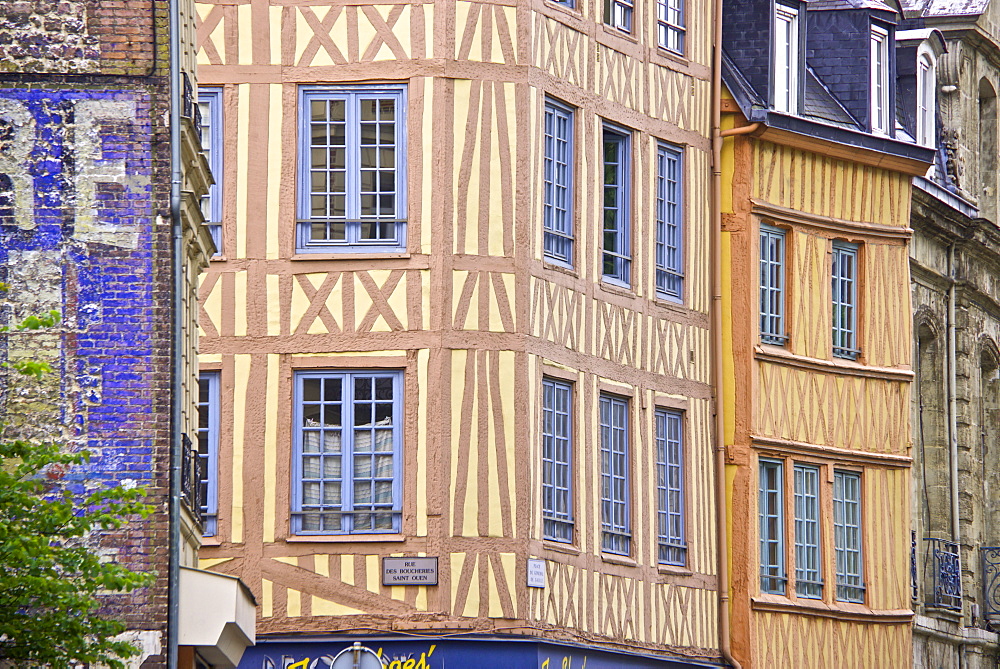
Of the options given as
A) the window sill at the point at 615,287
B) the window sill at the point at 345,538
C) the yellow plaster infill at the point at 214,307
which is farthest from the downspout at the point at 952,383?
the yellow plaster infill at the point at 214,307

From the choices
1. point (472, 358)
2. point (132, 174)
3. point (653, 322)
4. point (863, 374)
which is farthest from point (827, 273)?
point (132, 174)

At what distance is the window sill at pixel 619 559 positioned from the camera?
23.2 meters

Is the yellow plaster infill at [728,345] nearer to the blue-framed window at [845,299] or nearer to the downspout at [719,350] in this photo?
the downspout at [719,350]

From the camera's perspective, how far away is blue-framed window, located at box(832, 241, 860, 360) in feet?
87.6

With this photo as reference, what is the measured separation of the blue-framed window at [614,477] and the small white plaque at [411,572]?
2.24 metres

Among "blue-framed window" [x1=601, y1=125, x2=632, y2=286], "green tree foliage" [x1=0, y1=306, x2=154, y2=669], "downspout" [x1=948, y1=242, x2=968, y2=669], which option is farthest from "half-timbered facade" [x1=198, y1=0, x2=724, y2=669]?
"green tree foliage" [x1=0, y1=306, x2=154, y2=669]

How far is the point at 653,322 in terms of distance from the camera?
79.5 feet

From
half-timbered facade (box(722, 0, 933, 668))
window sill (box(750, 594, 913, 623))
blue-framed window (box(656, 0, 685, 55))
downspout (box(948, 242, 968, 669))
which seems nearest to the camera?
blue-framed window (box(656, 0, 685, 55))

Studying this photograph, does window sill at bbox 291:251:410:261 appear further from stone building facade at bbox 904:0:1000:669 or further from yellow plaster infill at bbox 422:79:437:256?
stone building facade at bbox 904:0:1000:669

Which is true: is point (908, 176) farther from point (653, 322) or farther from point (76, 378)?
point (76, 378)

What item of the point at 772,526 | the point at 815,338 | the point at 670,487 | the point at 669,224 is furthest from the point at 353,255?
the point at 815,338

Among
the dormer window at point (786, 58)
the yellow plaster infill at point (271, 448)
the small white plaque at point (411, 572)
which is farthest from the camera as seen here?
the dormer window at point (786, 58)

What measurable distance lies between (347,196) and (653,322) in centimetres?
364

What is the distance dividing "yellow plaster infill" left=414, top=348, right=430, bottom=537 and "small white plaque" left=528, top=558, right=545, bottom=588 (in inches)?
40.4
